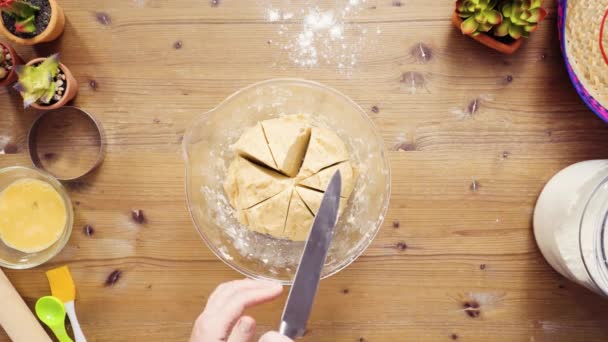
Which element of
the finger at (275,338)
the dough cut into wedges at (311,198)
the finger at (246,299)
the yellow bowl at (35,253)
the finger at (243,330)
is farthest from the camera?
the yellow bowl at (35,253)

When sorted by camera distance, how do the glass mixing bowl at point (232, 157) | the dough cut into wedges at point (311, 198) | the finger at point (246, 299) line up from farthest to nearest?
the glass mixing bowl at point (232, 157)
the dough cut into wedges at point (311, 198)
the finger at point (246, 299)

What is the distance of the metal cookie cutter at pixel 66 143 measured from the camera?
1784mm

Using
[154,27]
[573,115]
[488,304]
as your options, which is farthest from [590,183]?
[154,27]

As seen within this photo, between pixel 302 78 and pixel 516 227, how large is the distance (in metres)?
0.94

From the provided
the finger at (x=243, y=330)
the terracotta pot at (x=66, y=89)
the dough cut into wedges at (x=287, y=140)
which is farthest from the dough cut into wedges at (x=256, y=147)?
the terracotta pot at (x=66, y=89)

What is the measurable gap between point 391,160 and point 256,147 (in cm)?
51

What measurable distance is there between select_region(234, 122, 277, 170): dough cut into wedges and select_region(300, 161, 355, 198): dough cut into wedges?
0.12 meters

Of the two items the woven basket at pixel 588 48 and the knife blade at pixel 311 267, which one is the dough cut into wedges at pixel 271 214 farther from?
the woven basket at pixel 588 48

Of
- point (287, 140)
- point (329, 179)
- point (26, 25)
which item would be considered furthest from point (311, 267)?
point (26, 25)

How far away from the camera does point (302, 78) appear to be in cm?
175

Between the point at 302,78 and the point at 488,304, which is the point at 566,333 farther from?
the point at 302,78

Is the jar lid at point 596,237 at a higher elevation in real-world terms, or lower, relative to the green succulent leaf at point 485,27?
lower

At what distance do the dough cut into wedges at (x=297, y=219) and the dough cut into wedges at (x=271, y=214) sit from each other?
1 cm

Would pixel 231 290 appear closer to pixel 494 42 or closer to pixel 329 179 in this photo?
pixel 329 179
